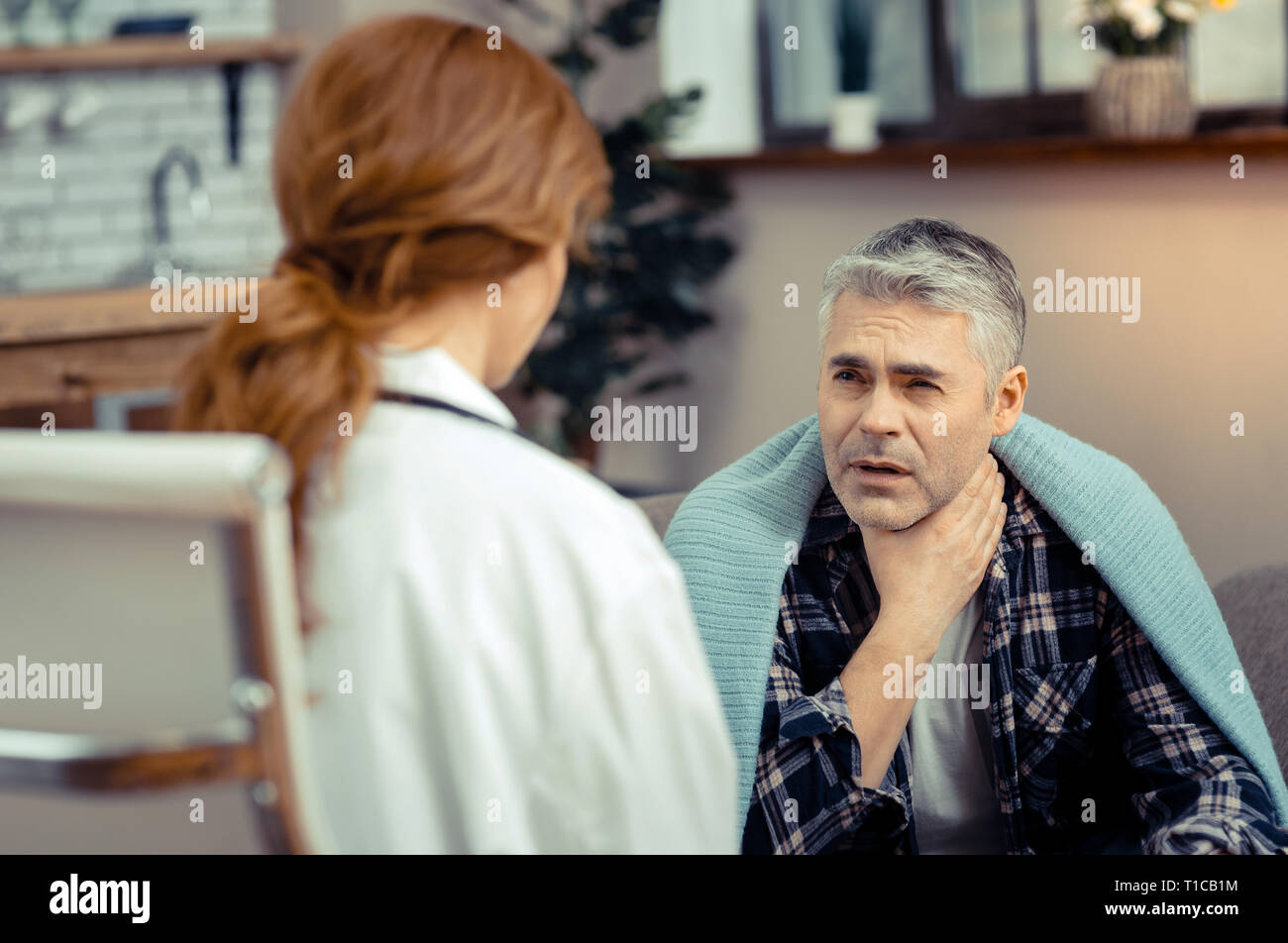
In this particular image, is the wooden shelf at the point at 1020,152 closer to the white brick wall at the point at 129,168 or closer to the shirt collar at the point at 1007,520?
the shirt collar at the point at 1007,520

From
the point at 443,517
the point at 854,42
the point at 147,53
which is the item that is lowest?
the point at 443,517

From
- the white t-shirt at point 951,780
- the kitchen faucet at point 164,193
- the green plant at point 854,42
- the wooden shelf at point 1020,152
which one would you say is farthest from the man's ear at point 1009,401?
the kitchen faucet at point 164,193

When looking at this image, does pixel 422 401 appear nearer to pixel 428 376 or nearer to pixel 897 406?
pixel 428 376

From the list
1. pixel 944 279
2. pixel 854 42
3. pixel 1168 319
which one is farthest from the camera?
pixel 854 42

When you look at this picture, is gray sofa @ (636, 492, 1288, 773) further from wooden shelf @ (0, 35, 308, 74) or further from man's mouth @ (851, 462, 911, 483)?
wooden shelf @ (0, 35, 308, 74)

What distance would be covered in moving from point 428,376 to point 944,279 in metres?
0.64

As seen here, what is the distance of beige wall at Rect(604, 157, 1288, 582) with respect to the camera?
2.38 metres

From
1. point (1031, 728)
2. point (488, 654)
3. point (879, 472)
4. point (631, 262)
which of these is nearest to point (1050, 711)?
point (1031, 728)

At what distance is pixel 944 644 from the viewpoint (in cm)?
146

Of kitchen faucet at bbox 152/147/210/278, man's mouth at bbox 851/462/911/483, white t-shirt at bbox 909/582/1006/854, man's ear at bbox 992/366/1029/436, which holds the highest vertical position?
kitchen faucet at bbox 152/147/210/278

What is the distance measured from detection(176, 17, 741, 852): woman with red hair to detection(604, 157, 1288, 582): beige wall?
180cm

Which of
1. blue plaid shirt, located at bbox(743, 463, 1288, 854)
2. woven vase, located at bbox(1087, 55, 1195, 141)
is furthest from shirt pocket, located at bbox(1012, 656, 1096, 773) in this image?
woven vase, located at bbox(1087, 55, 1195, 141)

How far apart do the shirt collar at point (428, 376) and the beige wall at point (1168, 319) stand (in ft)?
5.99

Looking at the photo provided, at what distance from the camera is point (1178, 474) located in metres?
2.54
